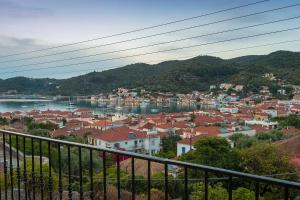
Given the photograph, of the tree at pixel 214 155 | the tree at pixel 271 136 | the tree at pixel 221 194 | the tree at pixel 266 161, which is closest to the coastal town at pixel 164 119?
the tree at pixel 271 136

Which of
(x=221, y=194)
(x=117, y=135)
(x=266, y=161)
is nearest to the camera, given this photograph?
(x=221, y=194)

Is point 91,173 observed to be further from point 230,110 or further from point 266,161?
point 230,110

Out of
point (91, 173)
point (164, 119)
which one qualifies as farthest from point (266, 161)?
point (164, 119)

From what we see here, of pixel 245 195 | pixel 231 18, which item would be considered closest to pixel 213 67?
pixel 231 18

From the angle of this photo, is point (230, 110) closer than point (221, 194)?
No

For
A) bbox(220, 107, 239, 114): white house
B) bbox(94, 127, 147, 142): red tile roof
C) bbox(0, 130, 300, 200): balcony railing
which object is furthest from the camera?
bbox(220, 107, 239, 114): white house

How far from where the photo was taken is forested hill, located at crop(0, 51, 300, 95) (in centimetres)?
5029

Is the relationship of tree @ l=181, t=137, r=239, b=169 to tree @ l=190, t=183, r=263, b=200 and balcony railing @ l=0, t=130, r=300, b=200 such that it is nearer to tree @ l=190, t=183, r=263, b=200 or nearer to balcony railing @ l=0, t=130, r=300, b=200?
tree @ l=190, t=183, r=263, b=200

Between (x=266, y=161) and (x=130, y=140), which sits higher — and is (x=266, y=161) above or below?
above

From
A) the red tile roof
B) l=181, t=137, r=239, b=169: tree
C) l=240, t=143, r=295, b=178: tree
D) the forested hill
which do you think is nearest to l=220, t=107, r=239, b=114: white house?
Answer: the forested hill

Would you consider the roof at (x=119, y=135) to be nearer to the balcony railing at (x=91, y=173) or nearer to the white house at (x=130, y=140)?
the white house at (x=130, y=140)

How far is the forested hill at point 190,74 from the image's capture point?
165ft

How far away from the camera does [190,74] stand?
56.9 m

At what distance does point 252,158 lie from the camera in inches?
725
